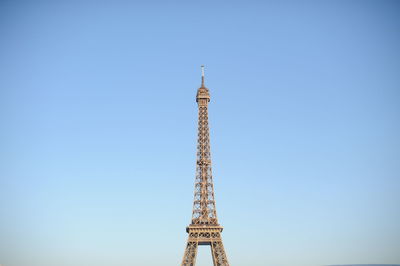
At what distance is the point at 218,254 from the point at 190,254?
618 centimetres

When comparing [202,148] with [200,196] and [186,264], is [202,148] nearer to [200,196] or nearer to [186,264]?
[200,196]

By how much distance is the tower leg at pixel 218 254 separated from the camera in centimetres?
7939

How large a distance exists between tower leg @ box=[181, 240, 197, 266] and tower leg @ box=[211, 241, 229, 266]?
4026mm

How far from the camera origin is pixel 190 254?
80375 millimetres

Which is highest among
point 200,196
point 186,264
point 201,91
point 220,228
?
point 201,91

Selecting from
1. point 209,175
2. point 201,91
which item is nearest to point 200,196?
point 209,175

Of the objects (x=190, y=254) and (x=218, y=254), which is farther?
(x=218, y=254)

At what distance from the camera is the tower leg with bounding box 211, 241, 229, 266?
79.4m

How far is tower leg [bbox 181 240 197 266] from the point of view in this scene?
3126 inches

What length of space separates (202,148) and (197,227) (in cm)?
1904

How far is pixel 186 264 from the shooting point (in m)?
79.4

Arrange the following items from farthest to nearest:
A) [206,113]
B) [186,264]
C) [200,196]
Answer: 1. [206,113]
2. [200,196]
3. [186,264]

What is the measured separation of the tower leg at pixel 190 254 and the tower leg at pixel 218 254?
4.03m

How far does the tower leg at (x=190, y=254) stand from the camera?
79406mm
